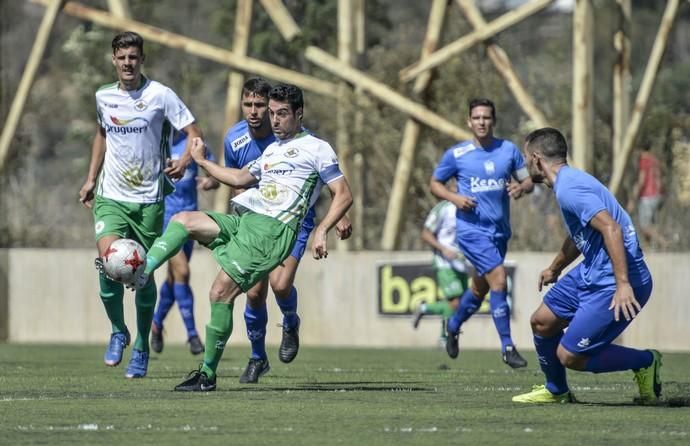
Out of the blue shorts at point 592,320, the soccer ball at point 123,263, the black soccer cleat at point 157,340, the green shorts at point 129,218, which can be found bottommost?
the black soccer cleat at point 157,340

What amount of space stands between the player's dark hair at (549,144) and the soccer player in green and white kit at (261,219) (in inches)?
59.6

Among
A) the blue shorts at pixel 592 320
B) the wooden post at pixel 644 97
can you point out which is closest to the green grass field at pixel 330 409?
the blue shorts at pixel 592 320

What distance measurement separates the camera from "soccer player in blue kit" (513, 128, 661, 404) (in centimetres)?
905

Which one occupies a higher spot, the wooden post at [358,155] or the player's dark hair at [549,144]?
the wooden post at [358,155]

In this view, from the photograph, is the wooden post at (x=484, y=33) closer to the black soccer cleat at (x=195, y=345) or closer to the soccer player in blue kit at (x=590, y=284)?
the black soccer cleat at (x=195, y=345)

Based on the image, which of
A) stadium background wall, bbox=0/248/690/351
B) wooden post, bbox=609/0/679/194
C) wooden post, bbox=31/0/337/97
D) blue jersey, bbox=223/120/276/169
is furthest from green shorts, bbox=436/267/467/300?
blue jersey, bbox=223/120/276/169

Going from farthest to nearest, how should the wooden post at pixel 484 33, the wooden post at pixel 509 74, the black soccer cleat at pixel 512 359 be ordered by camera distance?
the wooden post at pixel 484 33 → the wooden post at pixel 509 74 → the black soccer cleat at pixel 512 359

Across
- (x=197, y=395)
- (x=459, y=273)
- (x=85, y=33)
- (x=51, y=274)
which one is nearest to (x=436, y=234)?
(x=459, y=273)

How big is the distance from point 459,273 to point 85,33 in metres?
17.3

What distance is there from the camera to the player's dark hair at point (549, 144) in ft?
30.8

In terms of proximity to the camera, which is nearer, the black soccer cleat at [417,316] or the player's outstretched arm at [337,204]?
the player's outstretched arm at [337,204]

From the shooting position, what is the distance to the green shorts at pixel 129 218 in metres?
11.3

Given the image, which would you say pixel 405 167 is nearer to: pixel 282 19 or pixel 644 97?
pixel 282 19

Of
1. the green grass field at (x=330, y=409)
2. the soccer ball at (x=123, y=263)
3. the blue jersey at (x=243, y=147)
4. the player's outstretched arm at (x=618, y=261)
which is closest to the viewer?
the green grass field at (x=330, y=409)
